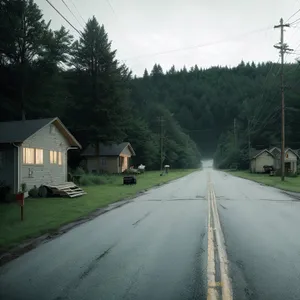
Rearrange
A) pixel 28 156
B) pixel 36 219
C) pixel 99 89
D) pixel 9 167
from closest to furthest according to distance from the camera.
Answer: pixel 36 219 → pixel 9 167 → pixel 28 156 → pixel 99 89

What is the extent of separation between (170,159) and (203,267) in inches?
3638

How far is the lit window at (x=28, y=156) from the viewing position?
22.3 metres

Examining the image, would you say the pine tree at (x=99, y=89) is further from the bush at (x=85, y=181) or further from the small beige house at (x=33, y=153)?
the small beige house at (x=33, y=153)

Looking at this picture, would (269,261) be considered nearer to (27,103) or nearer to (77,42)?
(27,103)

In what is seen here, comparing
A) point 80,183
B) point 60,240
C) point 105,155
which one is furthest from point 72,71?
point 60,240

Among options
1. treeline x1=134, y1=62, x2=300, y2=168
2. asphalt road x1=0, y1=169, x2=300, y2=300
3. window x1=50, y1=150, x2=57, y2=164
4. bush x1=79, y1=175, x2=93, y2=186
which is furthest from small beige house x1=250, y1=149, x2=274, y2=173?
asphalt road x1=0, y1=169, x2=300, y2=300

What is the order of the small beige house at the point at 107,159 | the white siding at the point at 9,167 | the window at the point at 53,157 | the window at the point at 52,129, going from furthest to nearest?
the small beige house at the point at 107,159
the window at the point at 53,157
the window at the point at 52,129
the white siding at the point at 9,167

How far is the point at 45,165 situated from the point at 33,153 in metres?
1.82

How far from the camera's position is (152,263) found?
6785 millimetres

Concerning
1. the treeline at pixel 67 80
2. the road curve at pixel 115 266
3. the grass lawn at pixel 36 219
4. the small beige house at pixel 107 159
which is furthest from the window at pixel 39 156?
the small beige house at pixel 107 159

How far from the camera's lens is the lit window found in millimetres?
22348

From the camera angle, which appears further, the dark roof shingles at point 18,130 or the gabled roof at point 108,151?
the gabled roof at point 108,151

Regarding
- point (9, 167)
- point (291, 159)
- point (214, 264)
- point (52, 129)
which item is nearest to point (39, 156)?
point (52, 129)

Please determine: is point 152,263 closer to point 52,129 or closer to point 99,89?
point 52,129
